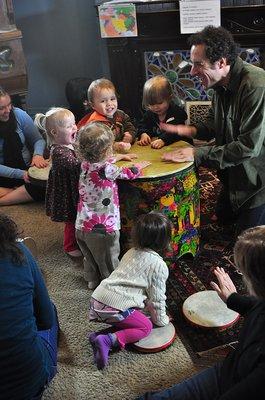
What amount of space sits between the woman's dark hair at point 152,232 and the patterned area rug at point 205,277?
38cm

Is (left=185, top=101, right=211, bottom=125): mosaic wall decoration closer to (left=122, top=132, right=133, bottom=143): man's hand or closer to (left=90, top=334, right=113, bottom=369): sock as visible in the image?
(left=122, top=132, right=133, bottom=143): man's hand

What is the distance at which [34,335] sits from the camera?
1.44 meters

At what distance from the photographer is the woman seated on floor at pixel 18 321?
133cm

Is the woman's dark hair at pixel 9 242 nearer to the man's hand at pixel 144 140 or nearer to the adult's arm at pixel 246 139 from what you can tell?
the adult's arm at pixel 246 139

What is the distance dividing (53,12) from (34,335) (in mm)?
3023

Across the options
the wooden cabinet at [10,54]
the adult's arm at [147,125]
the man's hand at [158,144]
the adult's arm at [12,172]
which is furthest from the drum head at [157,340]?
the wooden cabinet at [10,54]

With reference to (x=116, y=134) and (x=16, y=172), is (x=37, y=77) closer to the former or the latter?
(x=16, y=172)

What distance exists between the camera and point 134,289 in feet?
5.97

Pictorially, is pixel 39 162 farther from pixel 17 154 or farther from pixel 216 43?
pixel 216 43

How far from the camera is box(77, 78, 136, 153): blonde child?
2.31 meters

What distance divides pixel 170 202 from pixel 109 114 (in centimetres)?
59

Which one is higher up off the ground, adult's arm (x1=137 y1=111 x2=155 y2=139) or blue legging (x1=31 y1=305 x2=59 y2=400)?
adult's arm (x1=137 y1=111 x2=155 y2=139)

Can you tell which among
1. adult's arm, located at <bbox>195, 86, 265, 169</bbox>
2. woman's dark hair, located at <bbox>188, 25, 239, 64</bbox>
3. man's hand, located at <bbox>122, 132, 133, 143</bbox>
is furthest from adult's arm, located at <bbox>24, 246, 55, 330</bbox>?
woman's dark hair, located at <bbox>188, 25, 239, 64</bbox>

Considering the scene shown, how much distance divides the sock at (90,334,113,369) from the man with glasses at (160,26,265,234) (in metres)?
0.81
